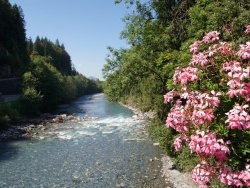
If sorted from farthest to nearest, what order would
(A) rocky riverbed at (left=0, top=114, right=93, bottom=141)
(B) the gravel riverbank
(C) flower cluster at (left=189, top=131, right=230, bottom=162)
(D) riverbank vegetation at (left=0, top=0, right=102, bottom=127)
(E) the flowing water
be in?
→ (D) riverbank vegetation at (left=0, top=0, right=102, bottom=127) < (A) rocky riverbed at (left=0, top=114, right=93, bottom=141) < (E) the flowing water < (B) the gravel riverbank < (C) flower cluster at (left=189, top=131, right=230, bottom=162)

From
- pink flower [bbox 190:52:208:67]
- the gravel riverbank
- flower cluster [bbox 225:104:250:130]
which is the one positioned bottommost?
the gravel riverbank

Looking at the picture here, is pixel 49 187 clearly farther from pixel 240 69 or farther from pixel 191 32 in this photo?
pixel 240 69

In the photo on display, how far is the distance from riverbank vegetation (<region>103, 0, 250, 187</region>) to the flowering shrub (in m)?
0.01

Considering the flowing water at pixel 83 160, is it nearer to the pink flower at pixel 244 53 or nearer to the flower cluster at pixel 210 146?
the pink flower at pixel 244 53

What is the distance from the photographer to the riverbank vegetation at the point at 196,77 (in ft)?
16.1

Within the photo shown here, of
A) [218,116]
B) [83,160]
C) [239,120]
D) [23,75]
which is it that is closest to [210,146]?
[239,120]

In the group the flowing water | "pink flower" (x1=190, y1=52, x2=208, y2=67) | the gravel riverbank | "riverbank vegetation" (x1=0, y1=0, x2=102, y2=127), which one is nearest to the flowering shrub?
"pink flower" (x1=190, y1=52, x2=208, y2=67)

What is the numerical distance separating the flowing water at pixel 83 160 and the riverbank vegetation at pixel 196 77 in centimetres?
213

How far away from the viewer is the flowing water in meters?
17.5

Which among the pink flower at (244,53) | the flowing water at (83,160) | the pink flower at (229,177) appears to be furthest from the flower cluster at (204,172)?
the flowing water at (83,160)

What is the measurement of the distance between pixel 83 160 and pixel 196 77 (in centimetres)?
1761

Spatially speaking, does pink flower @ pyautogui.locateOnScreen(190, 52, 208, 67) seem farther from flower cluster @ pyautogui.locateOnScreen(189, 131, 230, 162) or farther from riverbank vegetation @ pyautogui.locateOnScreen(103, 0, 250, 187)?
flower cluster @ pyautogui.locateOnScreen(189, 131, 230, 162)

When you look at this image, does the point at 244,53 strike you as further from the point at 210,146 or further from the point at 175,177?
the point at 175,177

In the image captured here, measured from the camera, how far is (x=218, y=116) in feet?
16.9
